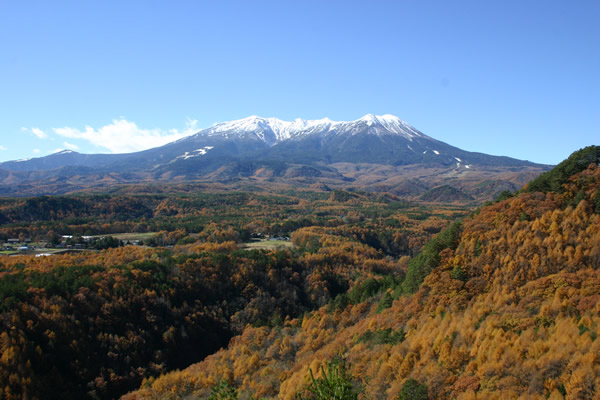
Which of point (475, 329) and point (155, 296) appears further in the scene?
point (155, 296)

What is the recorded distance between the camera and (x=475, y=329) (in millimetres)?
25328

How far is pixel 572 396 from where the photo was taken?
1683 cm

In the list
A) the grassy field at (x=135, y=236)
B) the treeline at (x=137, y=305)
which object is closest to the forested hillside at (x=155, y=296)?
the treeline at (x=137, y=305)

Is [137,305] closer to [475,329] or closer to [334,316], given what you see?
[334,316]

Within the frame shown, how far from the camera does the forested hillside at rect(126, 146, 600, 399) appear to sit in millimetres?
19797

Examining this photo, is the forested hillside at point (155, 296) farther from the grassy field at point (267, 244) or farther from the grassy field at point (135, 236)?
the grassy field at point (135, 236)

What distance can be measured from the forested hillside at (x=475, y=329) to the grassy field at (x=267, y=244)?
4026cm

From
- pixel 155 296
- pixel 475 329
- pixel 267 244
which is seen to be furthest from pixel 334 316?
pixel 267 244

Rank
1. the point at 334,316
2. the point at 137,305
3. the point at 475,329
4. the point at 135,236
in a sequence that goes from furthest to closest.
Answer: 1. the point at 135,236
2. the point at 137,305
3. the point at 334,316
4. the point at 475,329

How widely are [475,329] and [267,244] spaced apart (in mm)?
73110

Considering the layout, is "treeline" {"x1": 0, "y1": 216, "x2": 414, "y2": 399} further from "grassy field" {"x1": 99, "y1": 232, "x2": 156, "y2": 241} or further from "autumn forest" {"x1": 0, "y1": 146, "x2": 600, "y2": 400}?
"grassy field" {"x1": 99, "y1": 232, "x2": 156, "y2": 241}

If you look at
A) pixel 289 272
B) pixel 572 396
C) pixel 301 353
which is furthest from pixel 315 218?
pixel 572 396

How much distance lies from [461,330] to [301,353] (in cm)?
1736

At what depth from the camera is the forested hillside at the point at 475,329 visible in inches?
779
